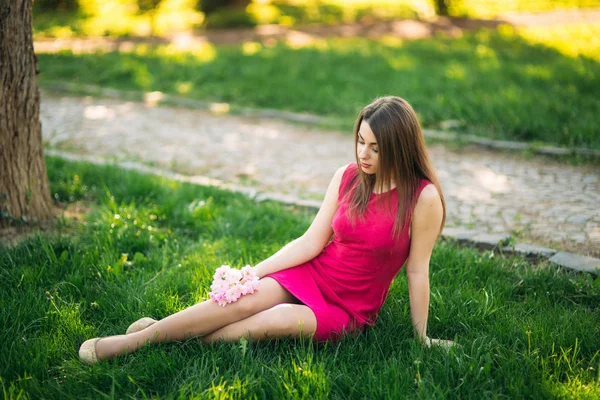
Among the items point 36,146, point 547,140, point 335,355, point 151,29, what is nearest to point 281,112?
point 547,140

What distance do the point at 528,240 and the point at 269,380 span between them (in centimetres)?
258

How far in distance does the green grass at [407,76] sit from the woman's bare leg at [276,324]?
15.1 feet

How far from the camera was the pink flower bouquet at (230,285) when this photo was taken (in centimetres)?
285

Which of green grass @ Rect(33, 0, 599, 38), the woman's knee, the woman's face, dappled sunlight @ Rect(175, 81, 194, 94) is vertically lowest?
the woman's knee

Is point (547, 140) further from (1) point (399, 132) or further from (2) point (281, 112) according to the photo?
(1) point (399, 132)

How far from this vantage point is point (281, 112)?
8008 millimetres

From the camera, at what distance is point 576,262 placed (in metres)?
3.81

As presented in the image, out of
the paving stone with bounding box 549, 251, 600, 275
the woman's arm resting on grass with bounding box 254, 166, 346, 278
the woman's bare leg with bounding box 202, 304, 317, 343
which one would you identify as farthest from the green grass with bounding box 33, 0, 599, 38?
the woman's bare leg with bounding box 202, 304, 317, 343

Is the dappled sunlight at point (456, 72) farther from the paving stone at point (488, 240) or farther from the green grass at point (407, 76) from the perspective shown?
the paving stone at point (488, 240)

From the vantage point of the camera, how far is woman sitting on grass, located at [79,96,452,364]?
2854mm

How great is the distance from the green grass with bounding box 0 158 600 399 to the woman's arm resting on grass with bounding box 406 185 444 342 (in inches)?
6.3

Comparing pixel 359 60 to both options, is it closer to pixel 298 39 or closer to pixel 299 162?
pixel 298 39

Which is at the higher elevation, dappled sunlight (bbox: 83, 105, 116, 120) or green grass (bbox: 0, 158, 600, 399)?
dappled sunlight (bbox: 83, 105, 116, 120)

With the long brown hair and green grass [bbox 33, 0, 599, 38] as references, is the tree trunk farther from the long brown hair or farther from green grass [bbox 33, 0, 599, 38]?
green grass [bbox 33, 0, 599, 38]
